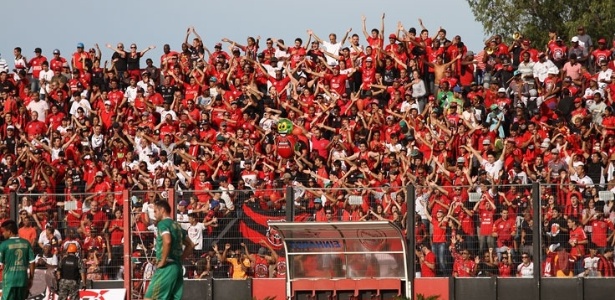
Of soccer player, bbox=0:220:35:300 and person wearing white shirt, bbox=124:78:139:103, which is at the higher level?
person wearing white shirt, bbox=124:78:139:103

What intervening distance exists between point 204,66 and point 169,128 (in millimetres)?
2535

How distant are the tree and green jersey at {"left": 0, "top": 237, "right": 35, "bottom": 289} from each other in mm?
33244

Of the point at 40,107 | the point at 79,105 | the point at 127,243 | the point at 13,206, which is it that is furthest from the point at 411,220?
the point at 40,107

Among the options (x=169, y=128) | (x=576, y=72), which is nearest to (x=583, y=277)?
(x=576, y=72)

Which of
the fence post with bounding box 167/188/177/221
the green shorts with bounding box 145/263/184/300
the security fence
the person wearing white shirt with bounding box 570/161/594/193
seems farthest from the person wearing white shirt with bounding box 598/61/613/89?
the green shorts with bounding box 145/263/184/300

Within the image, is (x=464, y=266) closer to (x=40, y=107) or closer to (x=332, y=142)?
(x=332, y=142)

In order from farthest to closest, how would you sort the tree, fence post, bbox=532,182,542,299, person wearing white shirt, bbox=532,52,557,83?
the tree < person wearing white shirt, bbox=532,52,557,83 < fence post, bbox=532,182,542,299

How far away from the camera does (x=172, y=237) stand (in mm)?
15867

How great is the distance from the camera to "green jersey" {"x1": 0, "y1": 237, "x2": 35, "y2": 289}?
18.0m

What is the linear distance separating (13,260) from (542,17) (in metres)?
36.8

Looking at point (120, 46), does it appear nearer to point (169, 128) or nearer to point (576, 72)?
point (169, 128)

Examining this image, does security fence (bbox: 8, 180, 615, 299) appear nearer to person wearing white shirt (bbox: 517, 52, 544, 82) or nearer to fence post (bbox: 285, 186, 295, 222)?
fence post (bbox: 285, 186, 295, 222)

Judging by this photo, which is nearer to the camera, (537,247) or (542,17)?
(537,247)

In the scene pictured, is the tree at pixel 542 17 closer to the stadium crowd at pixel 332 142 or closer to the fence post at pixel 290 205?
the stadium crowd at pixel 332 142
